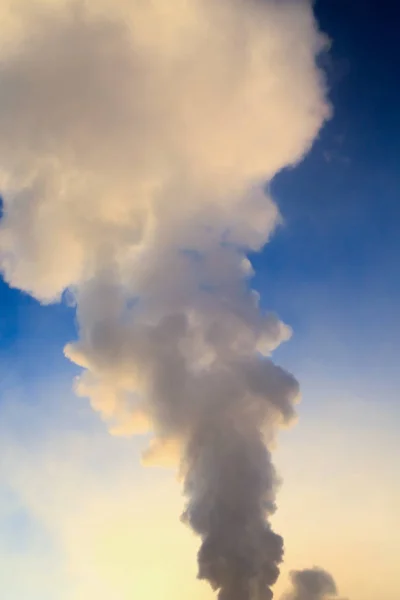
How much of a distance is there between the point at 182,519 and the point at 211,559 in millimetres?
7043

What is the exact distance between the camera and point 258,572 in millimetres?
69375

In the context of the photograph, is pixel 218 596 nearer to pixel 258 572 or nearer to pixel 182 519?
pixel 258 572

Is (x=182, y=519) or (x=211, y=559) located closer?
(x=211, y=559)

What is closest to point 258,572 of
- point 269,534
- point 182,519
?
point 269,534

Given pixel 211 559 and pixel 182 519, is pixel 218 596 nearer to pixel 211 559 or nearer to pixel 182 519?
pixel 211 559

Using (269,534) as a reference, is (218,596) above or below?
below

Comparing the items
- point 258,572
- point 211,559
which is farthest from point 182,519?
point 258,572

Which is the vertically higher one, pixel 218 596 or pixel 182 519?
pixel 182 519

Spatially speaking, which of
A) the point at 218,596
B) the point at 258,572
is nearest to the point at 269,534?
the point at 258,572

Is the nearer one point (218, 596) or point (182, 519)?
point (218, 596)

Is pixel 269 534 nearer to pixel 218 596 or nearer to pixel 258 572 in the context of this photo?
pixel 258 572

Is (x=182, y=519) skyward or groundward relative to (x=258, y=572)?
skyward

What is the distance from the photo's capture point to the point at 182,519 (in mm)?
75500

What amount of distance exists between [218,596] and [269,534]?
30.0 feet
